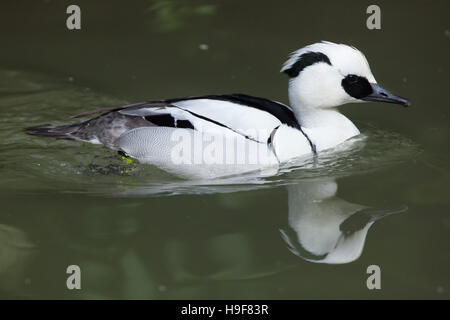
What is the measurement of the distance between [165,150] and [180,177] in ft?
1.08

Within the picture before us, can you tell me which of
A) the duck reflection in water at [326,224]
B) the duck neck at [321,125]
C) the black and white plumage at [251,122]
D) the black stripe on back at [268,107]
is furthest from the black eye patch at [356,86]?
the duck reflection in water at [326,224]

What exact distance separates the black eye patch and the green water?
645 millimetres

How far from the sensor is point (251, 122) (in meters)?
6.84

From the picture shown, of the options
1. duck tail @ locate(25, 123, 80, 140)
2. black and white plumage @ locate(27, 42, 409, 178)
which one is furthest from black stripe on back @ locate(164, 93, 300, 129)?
duck tail @ locate(25, 123, 80, 140)

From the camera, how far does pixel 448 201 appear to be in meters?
6.20

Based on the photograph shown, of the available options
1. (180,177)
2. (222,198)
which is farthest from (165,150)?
(222,198)

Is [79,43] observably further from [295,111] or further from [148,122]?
[295,111]

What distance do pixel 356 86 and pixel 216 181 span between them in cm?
177

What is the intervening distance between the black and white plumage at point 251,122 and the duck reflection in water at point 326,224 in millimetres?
622

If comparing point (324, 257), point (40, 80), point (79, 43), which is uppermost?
point (79, 43)

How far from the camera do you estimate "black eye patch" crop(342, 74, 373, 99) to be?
7.08m

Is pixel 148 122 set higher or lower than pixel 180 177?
higher
